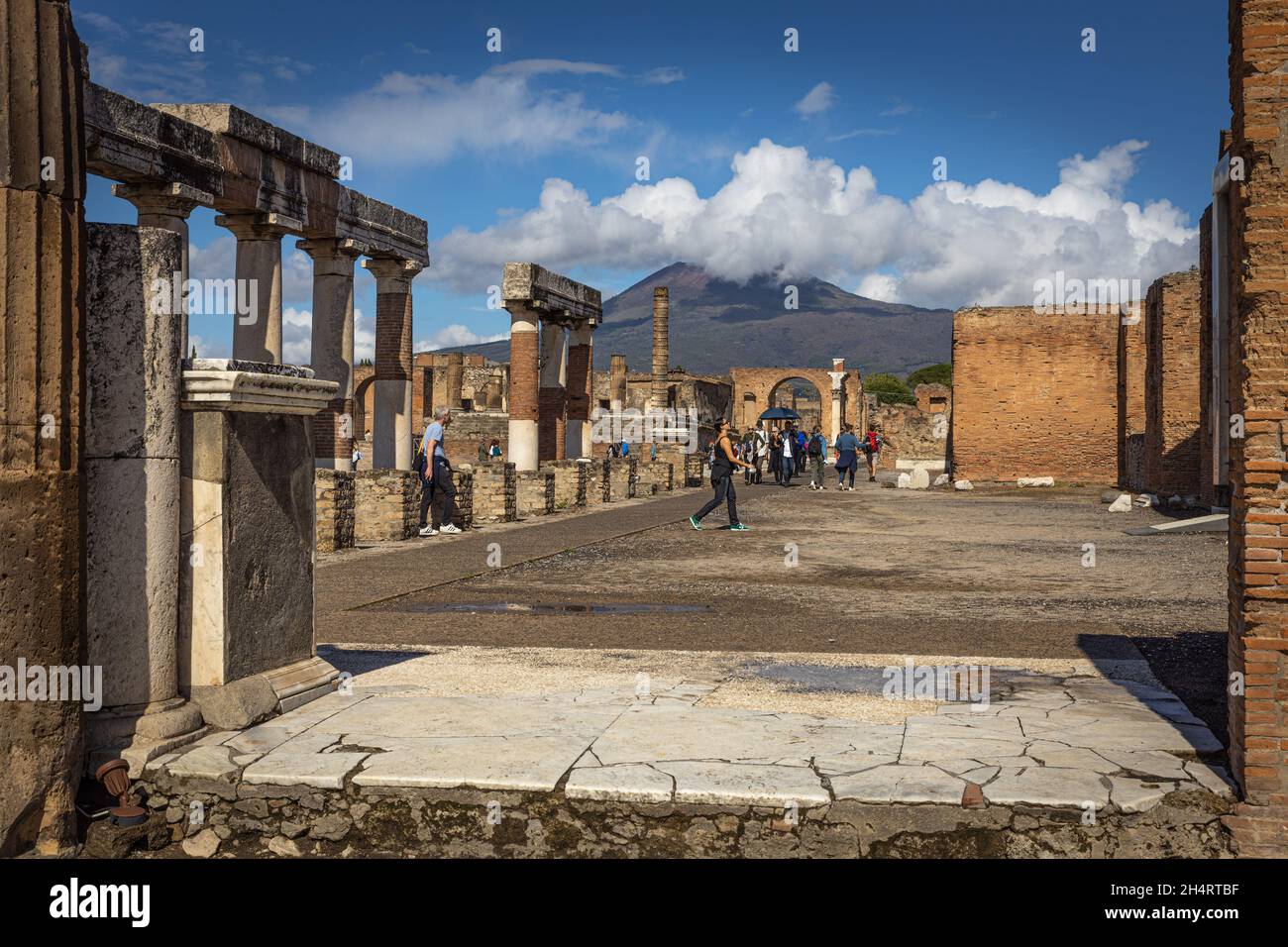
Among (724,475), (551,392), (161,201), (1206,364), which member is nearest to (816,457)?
(551,392)

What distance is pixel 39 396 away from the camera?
3750 mm

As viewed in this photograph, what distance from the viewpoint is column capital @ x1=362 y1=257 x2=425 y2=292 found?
18719mm

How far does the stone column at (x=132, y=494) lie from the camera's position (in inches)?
165

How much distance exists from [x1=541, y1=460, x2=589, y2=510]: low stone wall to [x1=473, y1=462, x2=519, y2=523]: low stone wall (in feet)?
9.93

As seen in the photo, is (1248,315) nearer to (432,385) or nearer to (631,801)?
(631,801)

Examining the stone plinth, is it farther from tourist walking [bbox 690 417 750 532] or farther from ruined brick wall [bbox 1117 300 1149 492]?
ruined brick wall [bbox 1117 300 1149 492]

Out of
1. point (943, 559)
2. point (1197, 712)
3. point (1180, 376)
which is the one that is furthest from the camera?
point (1180, 376)

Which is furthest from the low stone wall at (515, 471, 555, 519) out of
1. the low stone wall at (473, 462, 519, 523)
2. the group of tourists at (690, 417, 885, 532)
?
the group of tourists at (690, 417, 885, 532)

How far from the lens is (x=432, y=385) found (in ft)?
169

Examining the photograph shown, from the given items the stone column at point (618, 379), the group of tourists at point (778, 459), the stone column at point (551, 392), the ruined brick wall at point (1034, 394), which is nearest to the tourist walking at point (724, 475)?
the group of tourists at point (778, 459)

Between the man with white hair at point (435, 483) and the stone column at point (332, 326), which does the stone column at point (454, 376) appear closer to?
the stone column at point (332, 326)

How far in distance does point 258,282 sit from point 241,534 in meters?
12.1

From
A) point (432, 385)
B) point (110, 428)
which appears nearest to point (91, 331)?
point (110, 428)
